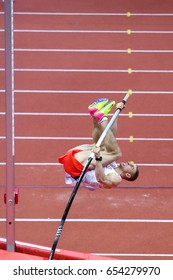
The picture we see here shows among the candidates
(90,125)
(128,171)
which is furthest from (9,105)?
(90,125)

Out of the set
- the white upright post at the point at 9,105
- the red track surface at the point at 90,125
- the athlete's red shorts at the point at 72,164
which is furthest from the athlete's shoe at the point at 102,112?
the red track surface at the point at 90,125

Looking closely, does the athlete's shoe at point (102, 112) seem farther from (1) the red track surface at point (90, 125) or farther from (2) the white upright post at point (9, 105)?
(1) the red track surface at point (90, 125)

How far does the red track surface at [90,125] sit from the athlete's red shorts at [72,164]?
1661 mm

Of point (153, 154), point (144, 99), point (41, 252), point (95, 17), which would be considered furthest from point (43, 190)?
point (95, 17)

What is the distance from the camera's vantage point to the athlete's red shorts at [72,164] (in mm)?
3875

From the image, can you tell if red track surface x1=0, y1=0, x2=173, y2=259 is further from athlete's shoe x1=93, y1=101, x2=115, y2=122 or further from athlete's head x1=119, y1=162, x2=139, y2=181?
athlete's shoe x1=93, y1=101, x2=115, y2=122

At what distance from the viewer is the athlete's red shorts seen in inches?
153

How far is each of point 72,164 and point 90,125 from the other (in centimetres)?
465

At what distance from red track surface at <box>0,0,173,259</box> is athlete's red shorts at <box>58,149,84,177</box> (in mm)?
Answer: 1661

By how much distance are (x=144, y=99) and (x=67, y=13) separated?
246cm

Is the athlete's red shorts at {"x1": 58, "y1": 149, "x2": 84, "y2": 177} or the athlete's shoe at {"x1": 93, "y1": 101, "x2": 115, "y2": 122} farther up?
the athlete's shoe at {"x1": 93, "y1": 101, "x2": 115, "y2": 122}

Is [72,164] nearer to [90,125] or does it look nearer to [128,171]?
[128,171]

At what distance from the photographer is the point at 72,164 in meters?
3.89

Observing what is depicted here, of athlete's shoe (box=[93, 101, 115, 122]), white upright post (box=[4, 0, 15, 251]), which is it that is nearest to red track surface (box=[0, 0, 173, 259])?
white upright post (box=[4, 0, 15, 251])
